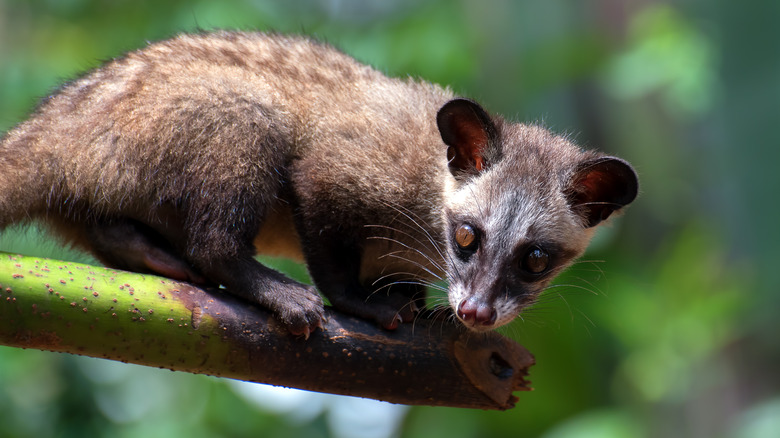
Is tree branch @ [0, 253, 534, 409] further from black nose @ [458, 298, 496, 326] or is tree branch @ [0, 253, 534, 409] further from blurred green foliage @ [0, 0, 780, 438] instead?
blurred green foliage @ [0, 0, 780, 438]

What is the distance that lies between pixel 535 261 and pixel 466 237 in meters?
0.39

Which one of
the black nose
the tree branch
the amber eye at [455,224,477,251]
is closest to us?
the tree branch

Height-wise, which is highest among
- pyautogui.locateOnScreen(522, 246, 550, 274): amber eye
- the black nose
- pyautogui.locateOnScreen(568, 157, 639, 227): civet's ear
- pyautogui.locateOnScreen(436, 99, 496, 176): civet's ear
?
pyautogui.locateOnScreen(436, 99, 496, 176): civet's ear

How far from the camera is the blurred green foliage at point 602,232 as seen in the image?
23.4ft

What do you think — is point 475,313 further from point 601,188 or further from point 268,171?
point 268,171

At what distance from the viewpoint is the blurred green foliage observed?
7.14m

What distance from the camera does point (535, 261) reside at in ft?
13.8

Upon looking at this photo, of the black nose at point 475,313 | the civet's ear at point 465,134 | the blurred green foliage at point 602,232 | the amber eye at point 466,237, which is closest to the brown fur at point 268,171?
the civet's ear at point 465,134

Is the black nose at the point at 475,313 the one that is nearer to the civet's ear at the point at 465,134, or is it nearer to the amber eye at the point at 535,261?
the amber eye at the point at 535,261

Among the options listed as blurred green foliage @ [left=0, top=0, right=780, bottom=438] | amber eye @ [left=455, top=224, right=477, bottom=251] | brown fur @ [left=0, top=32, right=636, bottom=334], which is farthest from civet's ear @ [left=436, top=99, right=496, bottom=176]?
blurred green foliage @ [left=0, top=0, right=780, bottom=438]

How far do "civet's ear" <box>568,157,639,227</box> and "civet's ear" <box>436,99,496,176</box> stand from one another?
532 mm

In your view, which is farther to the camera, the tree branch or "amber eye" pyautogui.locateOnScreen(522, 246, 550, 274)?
"amber eye" pyautogui.locateOnScreen(522, 246, 550, 274)

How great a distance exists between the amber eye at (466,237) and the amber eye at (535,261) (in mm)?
285

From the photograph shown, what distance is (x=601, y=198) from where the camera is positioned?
14.3 ft
